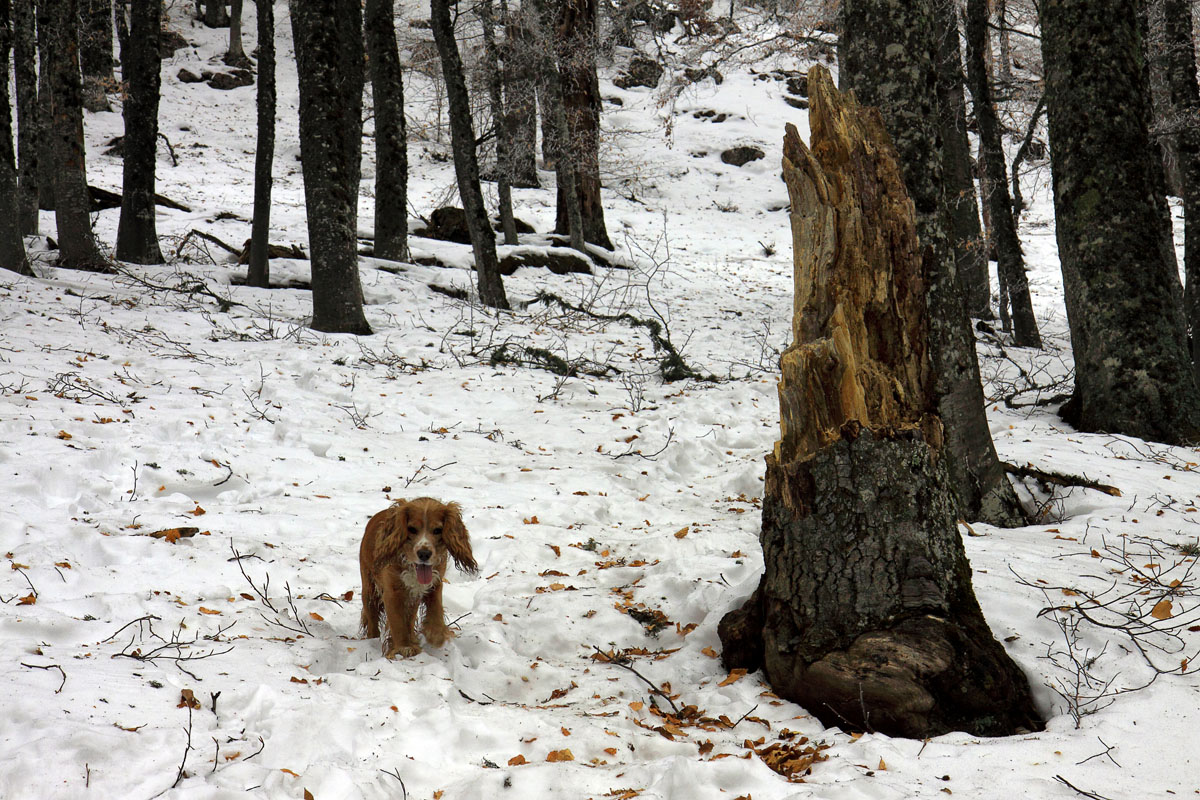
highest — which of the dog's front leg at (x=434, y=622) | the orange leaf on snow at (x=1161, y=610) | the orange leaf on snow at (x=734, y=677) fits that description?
the orange leaf on snow at (x=1161, y=610)

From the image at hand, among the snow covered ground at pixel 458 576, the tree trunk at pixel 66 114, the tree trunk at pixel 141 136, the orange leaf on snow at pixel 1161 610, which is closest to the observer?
the snow covered ground at pixel 458 576

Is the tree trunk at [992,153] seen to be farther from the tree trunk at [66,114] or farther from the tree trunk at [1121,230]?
the tree trunk at [66,114]

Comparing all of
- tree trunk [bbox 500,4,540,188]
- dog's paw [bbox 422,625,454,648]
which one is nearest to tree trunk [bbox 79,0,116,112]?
tree trunk [bbox 500,4,540,188]

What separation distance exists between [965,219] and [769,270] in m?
7.96

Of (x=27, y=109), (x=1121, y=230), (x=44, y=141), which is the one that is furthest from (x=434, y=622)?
(x=44, y=141)

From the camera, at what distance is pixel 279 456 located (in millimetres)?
6441

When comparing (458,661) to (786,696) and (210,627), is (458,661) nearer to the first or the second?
(210,627)

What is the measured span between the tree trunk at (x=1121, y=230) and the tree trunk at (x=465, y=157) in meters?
8.50

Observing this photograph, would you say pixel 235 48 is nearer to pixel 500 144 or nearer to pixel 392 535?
pixel 500 144

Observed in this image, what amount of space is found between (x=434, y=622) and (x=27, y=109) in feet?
55.3

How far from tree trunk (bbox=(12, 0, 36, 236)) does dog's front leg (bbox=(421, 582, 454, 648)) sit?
1367 centimetres

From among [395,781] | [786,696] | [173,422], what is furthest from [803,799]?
[173,422]

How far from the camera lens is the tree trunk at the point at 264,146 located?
12.6 m

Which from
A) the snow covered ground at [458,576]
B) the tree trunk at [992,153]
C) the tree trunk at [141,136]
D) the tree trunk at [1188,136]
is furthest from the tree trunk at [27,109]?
the tree trunk at [1188,136]
